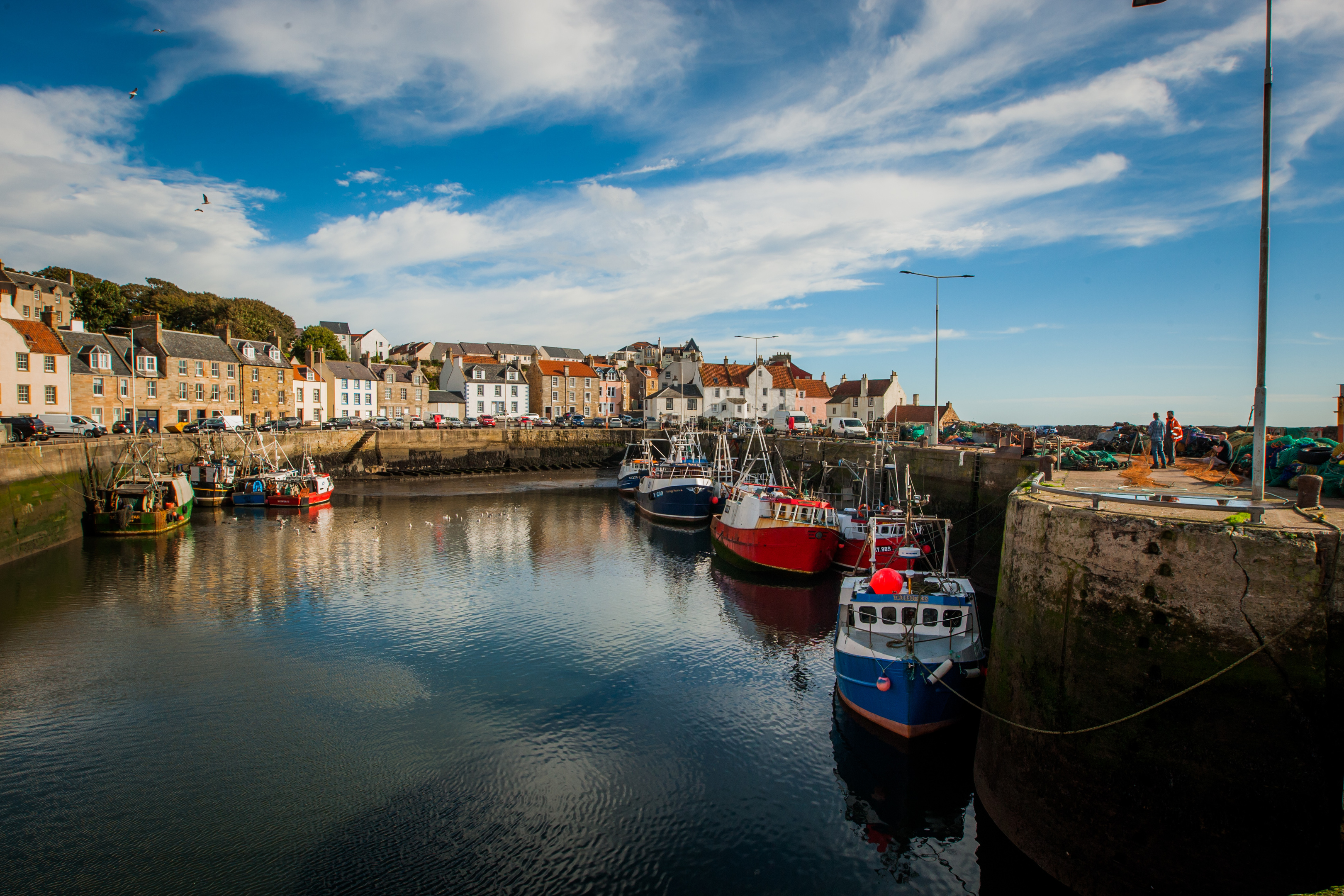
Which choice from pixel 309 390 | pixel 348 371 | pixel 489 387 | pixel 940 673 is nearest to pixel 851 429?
pixel 940 673

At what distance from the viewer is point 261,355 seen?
66.6 m

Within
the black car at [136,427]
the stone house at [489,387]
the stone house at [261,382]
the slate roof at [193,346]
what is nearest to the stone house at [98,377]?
the black car at [136,427]

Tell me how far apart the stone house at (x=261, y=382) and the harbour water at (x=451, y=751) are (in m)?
42.2

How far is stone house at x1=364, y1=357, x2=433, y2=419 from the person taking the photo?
79938 mm

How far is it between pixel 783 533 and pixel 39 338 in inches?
1984

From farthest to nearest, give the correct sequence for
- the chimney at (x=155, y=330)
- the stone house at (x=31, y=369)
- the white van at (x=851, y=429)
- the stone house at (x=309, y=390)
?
the stone house at (x=309, y=390) → the chimney at (x=155, y=330) → the white van at (x=851, y=429) → the stone house at (x=31, y=369)

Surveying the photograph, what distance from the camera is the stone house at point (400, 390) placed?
79938 mm

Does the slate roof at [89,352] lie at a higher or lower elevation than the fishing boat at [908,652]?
higher

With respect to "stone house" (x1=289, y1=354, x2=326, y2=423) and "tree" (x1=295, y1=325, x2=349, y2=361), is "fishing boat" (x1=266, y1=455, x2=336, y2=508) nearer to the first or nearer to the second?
"stone house" (x1=289, y1=354, x2=326, y2=423)

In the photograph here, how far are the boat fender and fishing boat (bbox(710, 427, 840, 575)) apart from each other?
1336cm

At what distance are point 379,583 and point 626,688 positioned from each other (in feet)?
44.8

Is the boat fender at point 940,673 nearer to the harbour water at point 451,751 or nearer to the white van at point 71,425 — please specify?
the harbour water at point 451,751

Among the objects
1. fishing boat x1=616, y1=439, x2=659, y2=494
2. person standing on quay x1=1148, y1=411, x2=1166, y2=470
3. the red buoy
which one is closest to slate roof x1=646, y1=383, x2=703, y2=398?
fishing boat x1=616, y1=439, x2=659, y2=494

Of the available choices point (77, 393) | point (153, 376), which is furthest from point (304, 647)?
point (153, 376)
